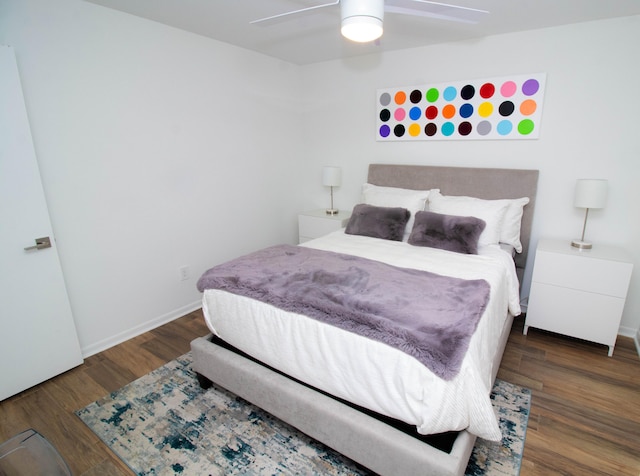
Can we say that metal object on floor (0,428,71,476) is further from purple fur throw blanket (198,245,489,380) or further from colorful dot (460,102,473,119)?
colorful dot (460,102,473,119)

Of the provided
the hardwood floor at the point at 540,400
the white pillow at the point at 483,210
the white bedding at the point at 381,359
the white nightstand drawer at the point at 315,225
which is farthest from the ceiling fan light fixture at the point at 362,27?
the hardwood floor at the point at 540,400

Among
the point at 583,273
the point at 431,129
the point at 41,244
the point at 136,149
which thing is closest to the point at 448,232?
the point at 583,273

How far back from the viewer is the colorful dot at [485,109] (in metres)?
2.96

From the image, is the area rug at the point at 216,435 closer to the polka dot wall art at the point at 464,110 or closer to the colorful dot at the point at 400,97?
the polka dot wall art at the point at 464,110

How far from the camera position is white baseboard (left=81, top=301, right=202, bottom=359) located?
8.33ft

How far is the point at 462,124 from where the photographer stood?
312cm

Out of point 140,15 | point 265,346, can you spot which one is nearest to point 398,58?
point 140,15

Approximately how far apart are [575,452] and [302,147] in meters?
3.71

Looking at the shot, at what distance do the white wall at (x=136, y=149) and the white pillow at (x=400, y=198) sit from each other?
1266mm

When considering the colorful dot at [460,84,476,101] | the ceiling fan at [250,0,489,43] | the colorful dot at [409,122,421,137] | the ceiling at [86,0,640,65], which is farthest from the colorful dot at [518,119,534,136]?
the ceiling fan at [250,0,489,43]

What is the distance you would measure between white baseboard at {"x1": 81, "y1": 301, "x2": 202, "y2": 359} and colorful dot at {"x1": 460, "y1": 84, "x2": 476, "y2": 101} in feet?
10.3

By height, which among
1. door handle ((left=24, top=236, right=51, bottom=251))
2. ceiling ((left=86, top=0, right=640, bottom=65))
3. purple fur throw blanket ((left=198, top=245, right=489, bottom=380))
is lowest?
purple fur throw blanket ((left=198, top=245, right=489, bottom=380))

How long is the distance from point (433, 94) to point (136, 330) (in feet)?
11.1

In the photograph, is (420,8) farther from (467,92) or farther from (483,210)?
(483,210)
